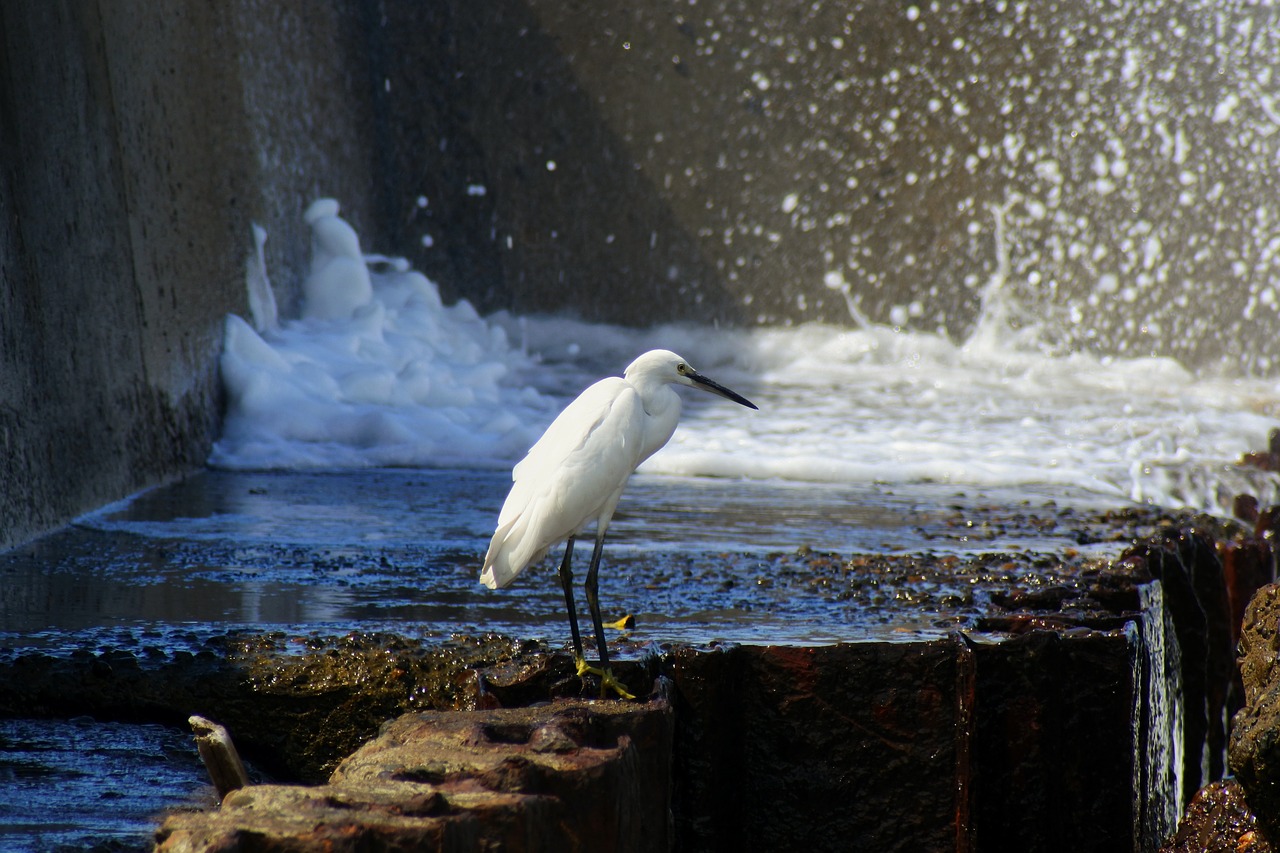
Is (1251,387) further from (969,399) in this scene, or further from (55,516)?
(55,516)

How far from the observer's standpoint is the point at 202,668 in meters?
2.49

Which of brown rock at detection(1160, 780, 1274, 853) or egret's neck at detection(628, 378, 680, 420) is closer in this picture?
brown rock at detection(1160, 780, 1274, 853)

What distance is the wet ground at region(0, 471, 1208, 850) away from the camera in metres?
2.29

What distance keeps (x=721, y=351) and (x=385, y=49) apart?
325cm

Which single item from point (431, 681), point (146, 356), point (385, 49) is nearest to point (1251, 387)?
point (385, 49)

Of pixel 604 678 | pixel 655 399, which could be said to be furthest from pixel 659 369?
pixel 604 678

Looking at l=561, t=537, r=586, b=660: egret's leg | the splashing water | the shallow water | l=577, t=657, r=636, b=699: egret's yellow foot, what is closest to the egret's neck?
l=561, t=537, r=586, b=660: egret's leg

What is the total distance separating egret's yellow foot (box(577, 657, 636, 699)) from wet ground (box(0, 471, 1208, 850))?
0.19 metres

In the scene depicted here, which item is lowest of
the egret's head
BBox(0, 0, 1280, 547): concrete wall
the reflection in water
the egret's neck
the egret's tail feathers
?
the reflection in water

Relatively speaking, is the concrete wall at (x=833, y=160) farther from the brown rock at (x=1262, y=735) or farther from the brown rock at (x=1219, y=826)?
the brown rock at (x=1262, y=735)

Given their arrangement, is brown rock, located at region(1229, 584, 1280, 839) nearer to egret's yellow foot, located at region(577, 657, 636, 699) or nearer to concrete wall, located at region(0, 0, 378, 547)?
egret's yellow foot, located at region(577, 657, 636, 699)

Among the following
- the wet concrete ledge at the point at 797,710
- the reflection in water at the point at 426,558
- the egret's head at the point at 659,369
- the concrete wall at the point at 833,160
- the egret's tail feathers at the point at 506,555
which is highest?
the concrete wall at the point at 833,160

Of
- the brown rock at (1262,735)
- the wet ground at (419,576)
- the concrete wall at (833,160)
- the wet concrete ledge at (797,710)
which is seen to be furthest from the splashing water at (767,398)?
the brown rock at (1262,735)

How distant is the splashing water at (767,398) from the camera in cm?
596
